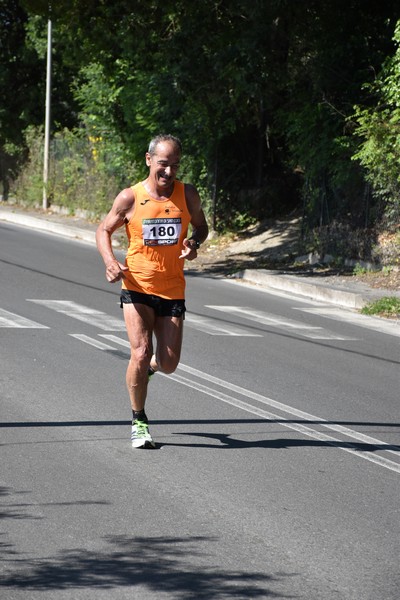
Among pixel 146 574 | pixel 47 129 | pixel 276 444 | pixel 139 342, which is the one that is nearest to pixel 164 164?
pixel 139 342

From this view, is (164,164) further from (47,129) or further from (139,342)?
(47,129)

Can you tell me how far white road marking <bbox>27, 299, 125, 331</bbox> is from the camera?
40.1 ft

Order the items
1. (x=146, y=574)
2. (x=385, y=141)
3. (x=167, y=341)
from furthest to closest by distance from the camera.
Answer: (x=385, y=141)
(x=167, y=341)
(x=146, y=574)

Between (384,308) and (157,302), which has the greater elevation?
(157,302)

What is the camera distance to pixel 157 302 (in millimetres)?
6914

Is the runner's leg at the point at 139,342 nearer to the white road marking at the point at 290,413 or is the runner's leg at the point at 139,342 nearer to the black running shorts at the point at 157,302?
the black running shorts at the point at 157,302

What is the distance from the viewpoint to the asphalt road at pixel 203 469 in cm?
467

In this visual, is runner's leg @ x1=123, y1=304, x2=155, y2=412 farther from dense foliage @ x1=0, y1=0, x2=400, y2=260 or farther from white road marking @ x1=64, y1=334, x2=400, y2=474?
dense foliage @ x1=0, y1=0, x2=400, y2=260

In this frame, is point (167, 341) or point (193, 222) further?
point (193, 222)

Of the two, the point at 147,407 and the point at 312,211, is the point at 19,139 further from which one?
the point at 147,407

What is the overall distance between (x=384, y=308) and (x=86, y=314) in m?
4.65

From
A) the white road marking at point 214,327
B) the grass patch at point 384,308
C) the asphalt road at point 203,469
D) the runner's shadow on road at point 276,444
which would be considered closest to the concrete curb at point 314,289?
the grass patch at point 384,308

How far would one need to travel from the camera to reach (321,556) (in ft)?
16.3

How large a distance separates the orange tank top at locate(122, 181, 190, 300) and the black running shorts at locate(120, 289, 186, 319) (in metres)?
0.03
